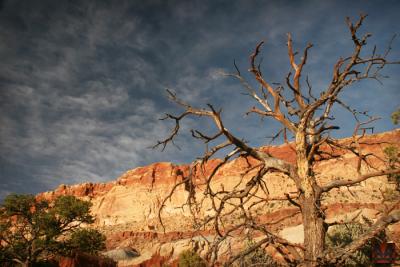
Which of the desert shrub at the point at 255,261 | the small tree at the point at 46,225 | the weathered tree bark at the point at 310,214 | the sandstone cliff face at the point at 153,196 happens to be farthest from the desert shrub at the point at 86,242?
the weathered tree bark at the point at 310,214

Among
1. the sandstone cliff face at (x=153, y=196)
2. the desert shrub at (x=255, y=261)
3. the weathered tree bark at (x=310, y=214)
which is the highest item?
the sandstone cliff face at (x=153, y=196)

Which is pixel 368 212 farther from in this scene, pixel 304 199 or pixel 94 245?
pixel 304 199

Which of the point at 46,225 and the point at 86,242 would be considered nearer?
the point at 46,225

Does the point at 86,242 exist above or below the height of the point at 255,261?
above

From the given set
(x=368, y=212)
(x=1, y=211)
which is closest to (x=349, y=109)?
(x=368, y=212)

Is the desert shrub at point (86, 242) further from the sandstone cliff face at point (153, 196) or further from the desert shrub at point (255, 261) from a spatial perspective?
the sandstone cliff face at point (153, 196)

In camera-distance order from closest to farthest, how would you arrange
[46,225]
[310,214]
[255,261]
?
[310,214] < [255,261] < [46,225]

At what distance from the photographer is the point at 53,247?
2833 cm

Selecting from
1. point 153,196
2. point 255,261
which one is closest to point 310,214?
point 255,261

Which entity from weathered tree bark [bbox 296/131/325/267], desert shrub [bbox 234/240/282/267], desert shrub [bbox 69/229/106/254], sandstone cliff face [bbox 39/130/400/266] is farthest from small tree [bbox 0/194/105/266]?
weathered tree bark [bbox 296/131/325/267]

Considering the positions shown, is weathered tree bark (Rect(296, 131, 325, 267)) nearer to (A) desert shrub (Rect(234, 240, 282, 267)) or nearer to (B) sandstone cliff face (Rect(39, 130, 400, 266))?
(A) desert shrub (Rect(234, 240, 282, 267))

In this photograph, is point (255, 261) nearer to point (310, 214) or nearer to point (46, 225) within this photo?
point (310, 214)

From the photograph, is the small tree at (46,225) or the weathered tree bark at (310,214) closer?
the weathered tree bark at (310,214)

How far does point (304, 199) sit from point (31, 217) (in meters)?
33.4
